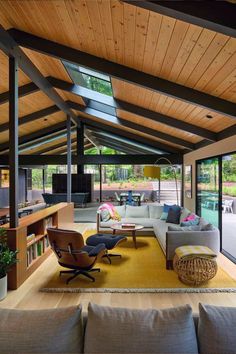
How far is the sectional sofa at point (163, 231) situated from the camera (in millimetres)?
4332

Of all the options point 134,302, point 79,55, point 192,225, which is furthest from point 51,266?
point 79,55

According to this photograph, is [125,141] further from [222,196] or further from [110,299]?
[110,299]

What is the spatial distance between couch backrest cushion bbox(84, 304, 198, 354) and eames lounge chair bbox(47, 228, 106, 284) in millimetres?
2400

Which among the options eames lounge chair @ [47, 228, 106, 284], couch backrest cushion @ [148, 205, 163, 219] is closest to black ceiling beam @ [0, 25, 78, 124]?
eames lounge chair @ [47, 228, 106, 284]

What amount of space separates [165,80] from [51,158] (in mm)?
6491

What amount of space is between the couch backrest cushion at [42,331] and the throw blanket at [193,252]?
2632 mm

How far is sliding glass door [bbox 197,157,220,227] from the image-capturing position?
585 cm

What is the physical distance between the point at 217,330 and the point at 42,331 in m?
0.91

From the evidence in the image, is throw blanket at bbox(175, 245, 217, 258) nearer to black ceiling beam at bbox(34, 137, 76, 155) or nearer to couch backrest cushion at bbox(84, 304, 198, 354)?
couch backrest cushion at bbox(84, 304, 198, 354)

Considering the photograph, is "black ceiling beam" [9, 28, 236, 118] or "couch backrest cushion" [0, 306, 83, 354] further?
"black ceiling beam" [9, 28, 236, 118]

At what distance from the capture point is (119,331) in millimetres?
1366

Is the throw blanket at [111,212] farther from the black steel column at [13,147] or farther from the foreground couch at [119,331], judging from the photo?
the foreground couch at [119,331]

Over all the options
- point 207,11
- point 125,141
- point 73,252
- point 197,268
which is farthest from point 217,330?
point 125,141

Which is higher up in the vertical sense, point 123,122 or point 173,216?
point 123,122
